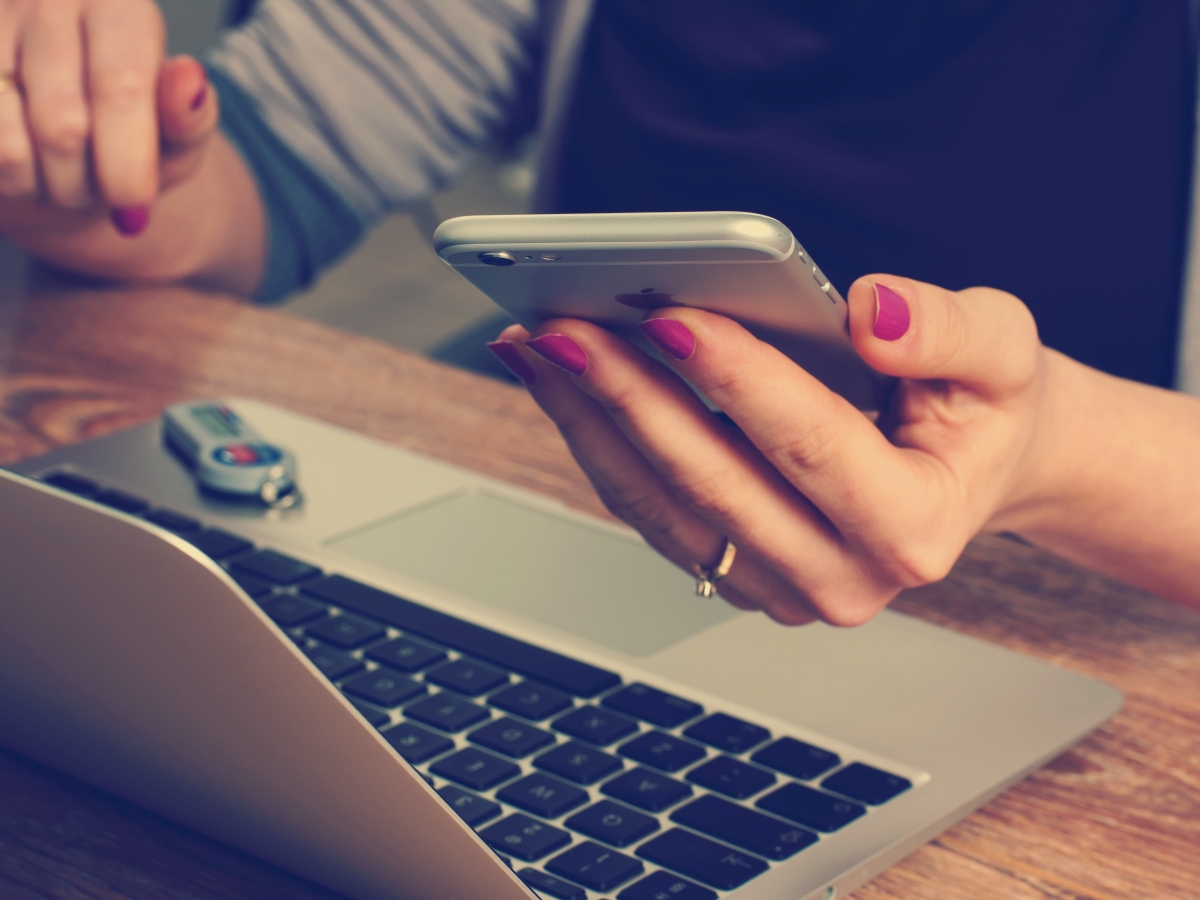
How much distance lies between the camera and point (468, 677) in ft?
1.23

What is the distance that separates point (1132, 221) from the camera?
71 cm

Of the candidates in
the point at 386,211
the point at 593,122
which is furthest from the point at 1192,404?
the point at 386,211

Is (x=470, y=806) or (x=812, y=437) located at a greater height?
(x=812, y=437)

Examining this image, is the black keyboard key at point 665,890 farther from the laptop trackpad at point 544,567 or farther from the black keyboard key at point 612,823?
the laptop trackpad at point 544,567

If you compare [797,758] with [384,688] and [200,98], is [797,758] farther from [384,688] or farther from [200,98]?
[200,98]

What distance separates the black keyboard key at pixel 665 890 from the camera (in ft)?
0.94

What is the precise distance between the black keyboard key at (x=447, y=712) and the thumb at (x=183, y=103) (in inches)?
16.4

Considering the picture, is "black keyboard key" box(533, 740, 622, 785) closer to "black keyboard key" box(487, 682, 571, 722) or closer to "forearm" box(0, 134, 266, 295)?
"black keyboard key" box(487, 682, 571, 722)

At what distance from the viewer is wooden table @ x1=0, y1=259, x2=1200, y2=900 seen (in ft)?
1.04

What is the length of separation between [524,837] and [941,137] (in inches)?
23.7

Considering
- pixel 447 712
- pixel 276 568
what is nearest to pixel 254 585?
pixel 276 568

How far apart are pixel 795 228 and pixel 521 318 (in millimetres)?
494

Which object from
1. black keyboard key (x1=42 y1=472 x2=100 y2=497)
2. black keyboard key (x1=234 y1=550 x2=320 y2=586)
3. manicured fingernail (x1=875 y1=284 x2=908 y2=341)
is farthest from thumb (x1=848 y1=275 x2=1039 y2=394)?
black keyboard key (x1=42 y1=472 x2=100 y2=497)

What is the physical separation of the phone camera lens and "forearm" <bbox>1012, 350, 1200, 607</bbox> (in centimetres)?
21
